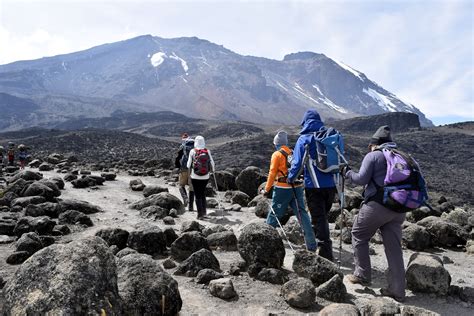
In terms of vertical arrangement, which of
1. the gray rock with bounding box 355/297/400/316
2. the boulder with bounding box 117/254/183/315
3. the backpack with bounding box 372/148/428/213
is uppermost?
the backpack with bounding box 372/148/428/213

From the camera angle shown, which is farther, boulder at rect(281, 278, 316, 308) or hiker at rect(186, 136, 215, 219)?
hiker at rect(186, 136, 215, 219)

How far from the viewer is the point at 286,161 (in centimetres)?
809

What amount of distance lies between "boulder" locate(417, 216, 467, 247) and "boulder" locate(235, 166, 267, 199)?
7468mm

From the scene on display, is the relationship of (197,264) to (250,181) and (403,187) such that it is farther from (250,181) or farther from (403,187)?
(250,181)

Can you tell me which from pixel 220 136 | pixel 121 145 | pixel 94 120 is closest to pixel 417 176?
pixel 121 145

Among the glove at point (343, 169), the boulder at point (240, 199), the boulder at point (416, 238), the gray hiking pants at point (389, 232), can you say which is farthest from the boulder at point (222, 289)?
the boulder at point (240, 199)

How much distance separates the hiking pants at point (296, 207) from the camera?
24.7 feet

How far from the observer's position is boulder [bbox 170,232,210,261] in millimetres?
7266

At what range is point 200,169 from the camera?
433 inches

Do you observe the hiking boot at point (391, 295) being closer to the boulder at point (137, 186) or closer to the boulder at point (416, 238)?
the boulder at point (416, 238)

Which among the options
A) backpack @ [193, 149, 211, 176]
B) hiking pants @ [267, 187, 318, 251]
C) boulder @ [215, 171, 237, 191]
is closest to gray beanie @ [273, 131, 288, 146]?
hiking pants @ [267, 187, 318, 251]

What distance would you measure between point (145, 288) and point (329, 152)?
12.8 feet

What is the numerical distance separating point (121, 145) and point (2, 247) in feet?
201

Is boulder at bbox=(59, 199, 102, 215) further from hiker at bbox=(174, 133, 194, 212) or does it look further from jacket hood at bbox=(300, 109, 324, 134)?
jacket hood at bbox=(300, 109, 324, 134)
